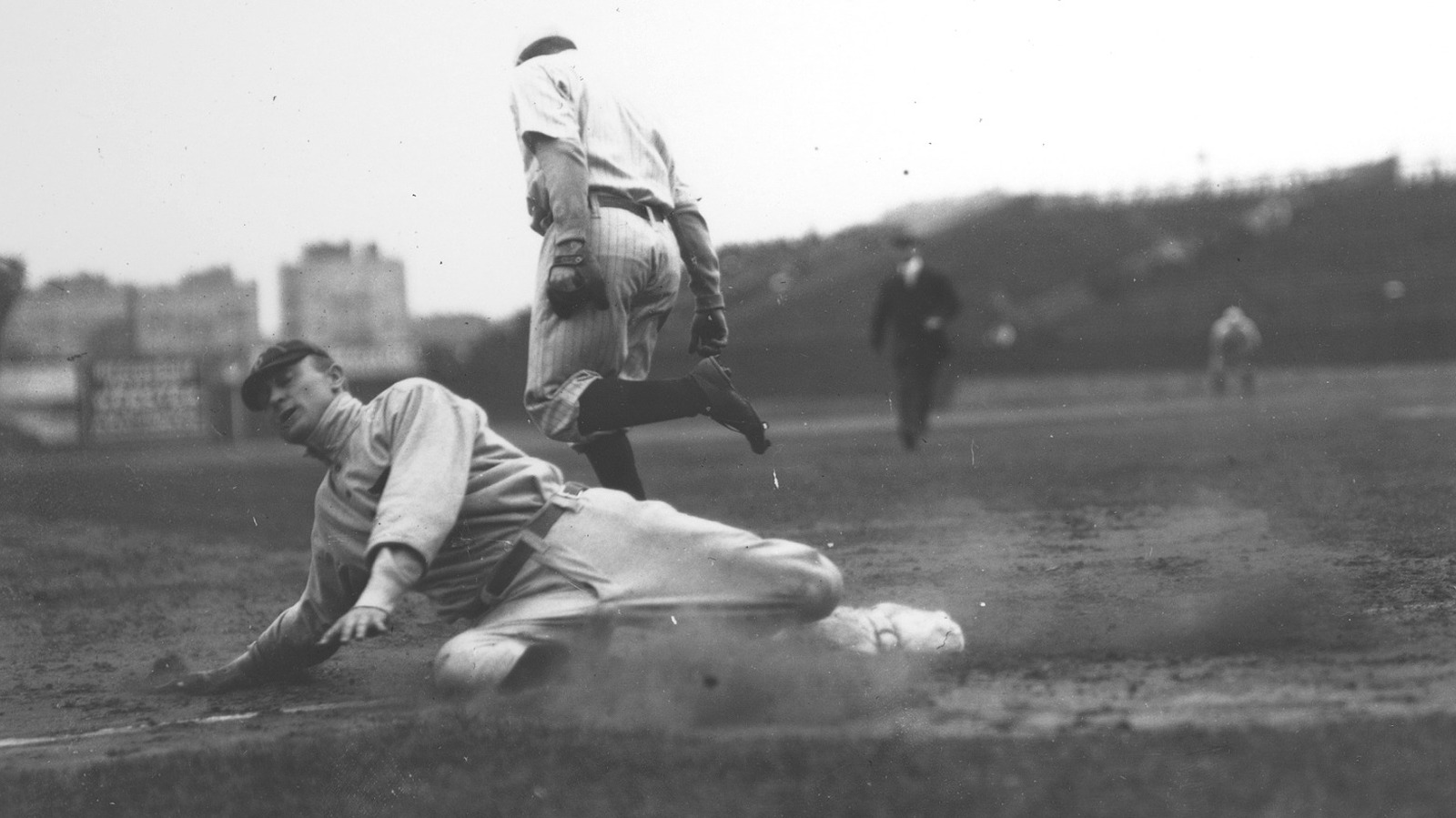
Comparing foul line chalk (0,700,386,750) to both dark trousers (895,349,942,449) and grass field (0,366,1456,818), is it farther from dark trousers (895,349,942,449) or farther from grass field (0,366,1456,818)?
dark trousers (895,349,942,449)

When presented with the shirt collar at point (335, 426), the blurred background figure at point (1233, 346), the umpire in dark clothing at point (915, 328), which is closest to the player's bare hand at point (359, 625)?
the shirt collar at point (335, 426)

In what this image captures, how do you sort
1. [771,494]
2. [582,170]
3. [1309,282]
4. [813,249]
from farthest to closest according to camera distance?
[1309,282], [771,494], [813,249], [582,170]

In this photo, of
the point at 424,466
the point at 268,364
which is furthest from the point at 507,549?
the point at 268,364

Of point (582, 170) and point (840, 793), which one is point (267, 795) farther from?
point (582, 170)

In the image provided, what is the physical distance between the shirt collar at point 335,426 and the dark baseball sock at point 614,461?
102 centimetres

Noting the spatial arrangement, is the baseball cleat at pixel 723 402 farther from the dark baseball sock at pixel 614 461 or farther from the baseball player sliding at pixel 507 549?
the baseball player sliding at pixel 507 549

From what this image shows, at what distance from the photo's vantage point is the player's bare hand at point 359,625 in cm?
314

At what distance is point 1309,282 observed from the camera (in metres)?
34.0

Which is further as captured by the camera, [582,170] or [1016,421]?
[1016,421]

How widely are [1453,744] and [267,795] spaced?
207cm

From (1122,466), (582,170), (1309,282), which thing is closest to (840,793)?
(582,170)

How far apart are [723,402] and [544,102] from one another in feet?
3.53

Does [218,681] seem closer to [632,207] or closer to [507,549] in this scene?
[507,549]

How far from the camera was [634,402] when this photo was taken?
4543mm
